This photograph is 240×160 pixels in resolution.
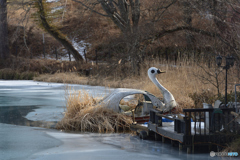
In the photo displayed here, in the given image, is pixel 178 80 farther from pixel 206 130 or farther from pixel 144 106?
pixel 206 130

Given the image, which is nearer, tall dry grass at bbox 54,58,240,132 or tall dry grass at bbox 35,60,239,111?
tall dry grass at bbox 54,58,240,132

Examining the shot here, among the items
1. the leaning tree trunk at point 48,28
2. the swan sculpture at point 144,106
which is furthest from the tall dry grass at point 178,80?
the leaning tree trunk at point 48,28

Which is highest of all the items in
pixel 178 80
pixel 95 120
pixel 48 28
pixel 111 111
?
pixel 48 28

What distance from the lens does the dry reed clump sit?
9.27 m

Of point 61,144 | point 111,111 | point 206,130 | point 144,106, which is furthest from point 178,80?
point 61,144

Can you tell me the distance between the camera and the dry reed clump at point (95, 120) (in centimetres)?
927

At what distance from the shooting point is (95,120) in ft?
31.0

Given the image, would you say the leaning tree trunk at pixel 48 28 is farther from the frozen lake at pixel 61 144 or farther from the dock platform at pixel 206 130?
the dock platform at pixel 206 130

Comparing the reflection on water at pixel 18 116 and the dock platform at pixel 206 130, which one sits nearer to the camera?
the dock platform at pixel 206 130

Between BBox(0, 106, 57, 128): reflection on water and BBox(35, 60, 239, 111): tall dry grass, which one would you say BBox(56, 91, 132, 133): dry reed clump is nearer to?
BBox(0, 106, 57, 128): reflection on water

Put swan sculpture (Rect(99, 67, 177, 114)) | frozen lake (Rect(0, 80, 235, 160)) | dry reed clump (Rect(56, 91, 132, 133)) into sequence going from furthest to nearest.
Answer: swan sculpture (Rect(99, 67, 177, 114)), dry reed clump (Rect(56, 91, 132, 133)), frozen lake (Rect(0, 80, 235, 160))

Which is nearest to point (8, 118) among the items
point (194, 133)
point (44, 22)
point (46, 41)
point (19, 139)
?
point (19, 139)

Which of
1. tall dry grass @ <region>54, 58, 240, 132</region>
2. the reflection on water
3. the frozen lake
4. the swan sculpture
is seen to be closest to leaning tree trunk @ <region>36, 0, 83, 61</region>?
tall dry grass @ <region>54, 58, 240, 132</region>

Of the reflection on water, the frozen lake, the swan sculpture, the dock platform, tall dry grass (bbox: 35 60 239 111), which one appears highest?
tall dry grass (bbox: 35 60 239 111)
